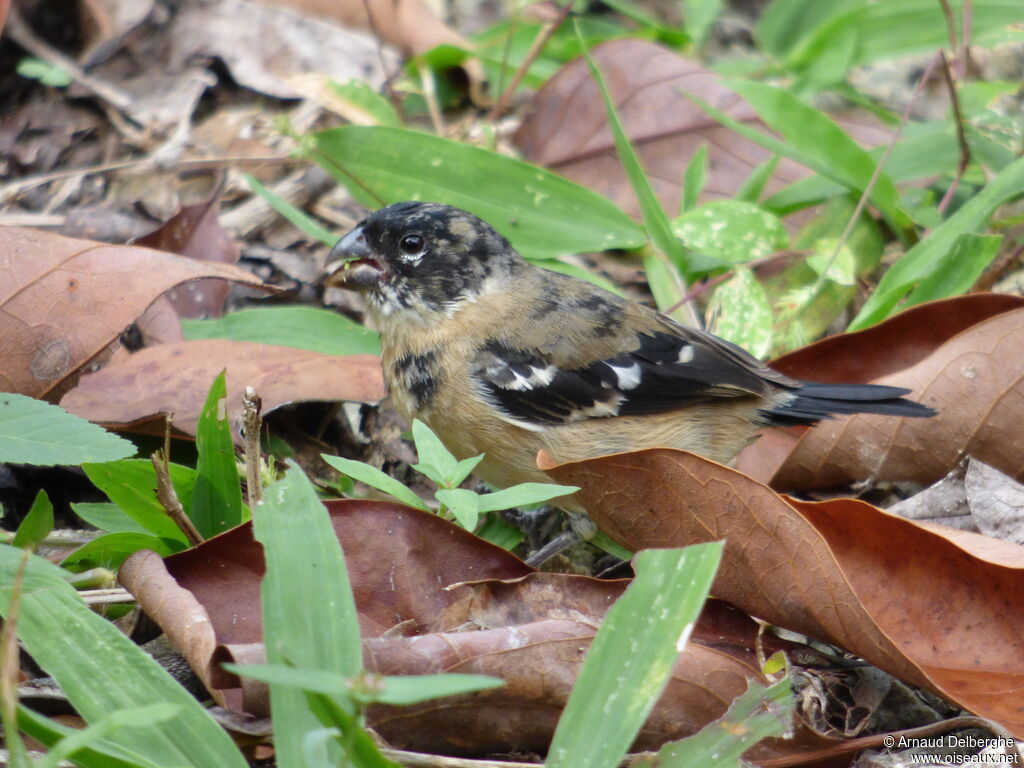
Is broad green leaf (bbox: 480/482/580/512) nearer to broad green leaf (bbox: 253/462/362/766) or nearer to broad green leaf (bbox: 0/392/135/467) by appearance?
broad green leaf (bbox: 253/462/362/766)

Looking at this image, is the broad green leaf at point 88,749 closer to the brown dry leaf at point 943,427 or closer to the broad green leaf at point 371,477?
the broad green leaf at point 371,477

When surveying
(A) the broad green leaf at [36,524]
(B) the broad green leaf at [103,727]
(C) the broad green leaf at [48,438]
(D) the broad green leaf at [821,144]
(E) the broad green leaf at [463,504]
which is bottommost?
(A) the broad green leaf at [36,524]

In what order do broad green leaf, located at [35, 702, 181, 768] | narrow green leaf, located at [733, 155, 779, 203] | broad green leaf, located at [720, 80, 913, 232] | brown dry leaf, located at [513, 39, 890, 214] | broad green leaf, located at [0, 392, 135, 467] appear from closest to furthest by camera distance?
1. broad green leaf, located at [35, 702, 181, 768]
2. broad green leaf, located at [0, 392, 135, 467]
3. broad green leaf, located at [720, 80, 913, 232]
4. narrow green leaf, located at [733, 155, 779, 203]
5. brown dry leaf, located at [513, 39, 890, 214]

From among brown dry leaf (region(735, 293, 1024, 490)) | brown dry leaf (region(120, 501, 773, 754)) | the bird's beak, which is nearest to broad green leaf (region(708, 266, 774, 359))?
brown dry leaf (region(735, 293, 1024, 490))

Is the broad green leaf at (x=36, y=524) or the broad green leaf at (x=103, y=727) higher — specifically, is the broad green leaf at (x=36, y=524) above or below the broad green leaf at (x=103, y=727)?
below

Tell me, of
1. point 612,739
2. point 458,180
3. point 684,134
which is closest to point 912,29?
point 684,134

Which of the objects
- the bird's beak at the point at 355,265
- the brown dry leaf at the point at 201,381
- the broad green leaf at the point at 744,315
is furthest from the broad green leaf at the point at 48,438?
the broad green leaf at the point at 744,315

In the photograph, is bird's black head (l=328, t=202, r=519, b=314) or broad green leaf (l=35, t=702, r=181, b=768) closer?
broad green leaf (l=35, t=702, r=181, b=768)
